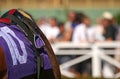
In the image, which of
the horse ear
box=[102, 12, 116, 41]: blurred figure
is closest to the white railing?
box=[102, 12, 116, 41]: blurred figure

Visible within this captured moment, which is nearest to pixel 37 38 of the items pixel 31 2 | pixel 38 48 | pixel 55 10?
pixel 38 48

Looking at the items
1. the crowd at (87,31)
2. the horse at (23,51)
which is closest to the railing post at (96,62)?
the crowd at (87,31)

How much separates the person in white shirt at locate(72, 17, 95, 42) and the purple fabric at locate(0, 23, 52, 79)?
7.12 meters

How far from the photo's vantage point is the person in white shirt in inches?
413

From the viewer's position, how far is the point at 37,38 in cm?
339

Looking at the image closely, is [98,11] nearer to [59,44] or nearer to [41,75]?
[59,44]

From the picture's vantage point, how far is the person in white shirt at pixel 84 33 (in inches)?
413

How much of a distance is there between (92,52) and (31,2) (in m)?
11.8

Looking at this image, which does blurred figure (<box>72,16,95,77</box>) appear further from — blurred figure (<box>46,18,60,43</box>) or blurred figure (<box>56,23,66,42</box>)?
blurred figure (<box>46,18,60,43</box>)

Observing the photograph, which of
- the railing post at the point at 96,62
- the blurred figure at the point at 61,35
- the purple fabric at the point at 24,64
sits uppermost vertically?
the purple fabric at the point at 24,64

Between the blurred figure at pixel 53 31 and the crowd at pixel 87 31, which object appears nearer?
the crowd at pixel 87 31

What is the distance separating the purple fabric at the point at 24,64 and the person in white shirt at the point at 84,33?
23.4 feet

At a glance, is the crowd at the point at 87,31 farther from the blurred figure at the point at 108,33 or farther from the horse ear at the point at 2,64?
the horse ear at the point at 2,64

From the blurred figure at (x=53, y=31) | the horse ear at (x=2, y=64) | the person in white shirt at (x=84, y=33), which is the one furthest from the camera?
the blurred figure at (x=53, y=31)
